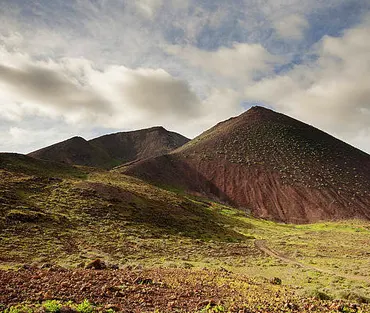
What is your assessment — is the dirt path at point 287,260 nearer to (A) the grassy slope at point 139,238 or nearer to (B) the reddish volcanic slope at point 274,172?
(A) the grassy slope at point 139,238

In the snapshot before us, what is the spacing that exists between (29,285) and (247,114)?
125 metres

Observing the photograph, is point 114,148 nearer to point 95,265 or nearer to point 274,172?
point 274,172

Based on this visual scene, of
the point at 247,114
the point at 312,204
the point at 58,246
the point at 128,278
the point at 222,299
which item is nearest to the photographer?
the point at 222,299

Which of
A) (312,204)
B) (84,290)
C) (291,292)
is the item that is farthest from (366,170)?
(84,290)

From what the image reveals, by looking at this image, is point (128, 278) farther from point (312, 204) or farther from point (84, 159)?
point (84, 159)

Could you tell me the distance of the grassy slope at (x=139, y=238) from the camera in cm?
2000

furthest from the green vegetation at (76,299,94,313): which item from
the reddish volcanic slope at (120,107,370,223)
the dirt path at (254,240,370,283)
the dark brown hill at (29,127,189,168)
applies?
the dark brown hill at (29,127,189,168)

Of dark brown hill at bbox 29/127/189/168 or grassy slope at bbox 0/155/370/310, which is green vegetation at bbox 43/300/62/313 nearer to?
grassy slope at bbox 0/155/370/310

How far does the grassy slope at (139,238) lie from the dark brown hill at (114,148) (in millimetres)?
92669

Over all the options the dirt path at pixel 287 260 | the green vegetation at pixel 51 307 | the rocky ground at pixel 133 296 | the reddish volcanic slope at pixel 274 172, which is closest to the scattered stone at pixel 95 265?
the rocky ground at pixel 133 296

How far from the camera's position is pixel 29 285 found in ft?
33.1

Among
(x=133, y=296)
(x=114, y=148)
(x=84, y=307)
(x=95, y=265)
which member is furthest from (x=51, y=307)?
(x=114, y=148)

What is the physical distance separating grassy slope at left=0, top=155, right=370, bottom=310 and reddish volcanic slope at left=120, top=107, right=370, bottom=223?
2481cm

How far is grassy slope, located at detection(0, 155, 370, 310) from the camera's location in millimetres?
20000
